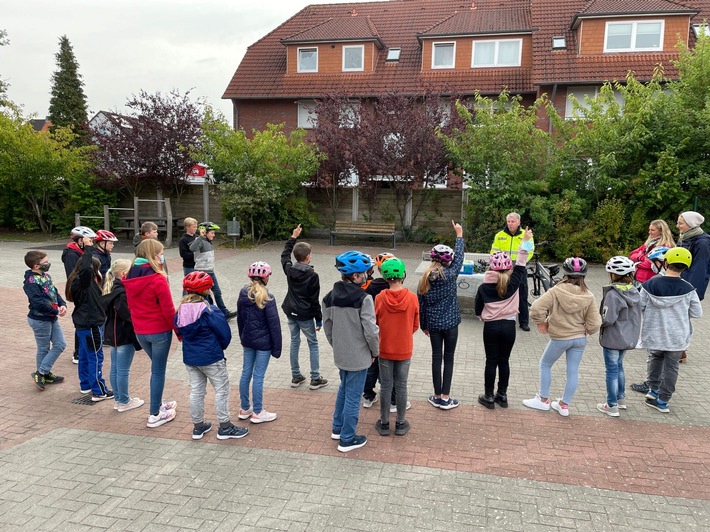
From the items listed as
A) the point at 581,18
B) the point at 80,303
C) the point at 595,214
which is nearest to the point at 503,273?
the point at 80,303

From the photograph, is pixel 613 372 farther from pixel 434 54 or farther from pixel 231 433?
pixel 434 54

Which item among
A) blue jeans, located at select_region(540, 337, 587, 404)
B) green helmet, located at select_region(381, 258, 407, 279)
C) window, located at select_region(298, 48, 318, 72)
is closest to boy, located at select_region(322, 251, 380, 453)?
green helmet, located at select_region(381, 258, 407, 279)

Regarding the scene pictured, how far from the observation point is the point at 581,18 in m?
20.4

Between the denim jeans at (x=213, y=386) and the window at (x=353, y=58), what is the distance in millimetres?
21820

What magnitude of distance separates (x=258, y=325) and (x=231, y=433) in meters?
1.03

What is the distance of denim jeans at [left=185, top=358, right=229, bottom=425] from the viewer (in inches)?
178

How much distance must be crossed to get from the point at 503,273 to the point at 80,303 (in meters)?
4.50

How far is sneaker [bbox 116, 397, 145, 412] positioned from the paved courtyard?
10 centimetres

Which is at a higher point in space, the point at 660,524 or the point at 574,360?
the point at 574,360

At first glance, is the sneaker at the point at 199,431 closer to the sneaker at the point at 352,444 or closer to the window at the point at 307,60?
the sneaker at the point at 352,444

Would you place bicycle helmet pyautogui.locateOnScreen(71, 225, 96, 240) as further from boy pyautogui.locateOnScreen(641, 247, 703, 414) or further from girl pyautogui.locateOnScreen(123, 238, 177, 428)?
boy pyautogui.locateOnScreen(641, 247, 703, 414)

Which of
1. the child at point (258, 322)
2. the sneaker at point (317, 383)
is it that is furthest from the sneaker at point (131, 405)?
the sneaker at point (317, 383)

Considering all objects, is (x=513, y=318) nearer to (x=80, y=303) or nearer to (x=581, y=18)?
(x=80, y=303)

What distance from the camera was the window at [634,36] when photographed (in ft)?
65.7
